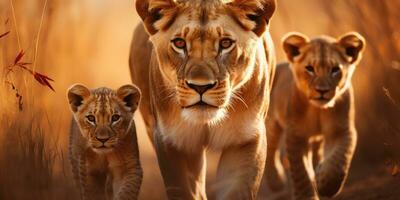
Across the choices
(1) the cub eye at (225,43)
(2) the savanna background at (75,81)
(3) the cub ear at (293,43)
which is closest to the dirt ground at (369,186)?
(2) the savanna background at (75,81)

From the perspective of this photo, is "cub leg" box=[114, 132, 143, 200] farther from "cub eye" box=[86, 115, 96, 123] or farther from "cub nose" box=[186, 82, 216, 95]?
"cub nose" box=[186, 82, 216, 95]

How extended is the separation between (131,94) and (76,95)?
0.36 m

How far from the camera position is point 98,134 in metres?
7.44

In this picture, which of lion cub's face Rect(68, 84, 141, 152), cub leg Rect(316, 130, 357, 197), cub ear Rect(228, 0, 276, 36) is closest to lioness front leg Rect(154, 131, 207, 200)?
lion cub's face Rect(68, 84, 141, 152)

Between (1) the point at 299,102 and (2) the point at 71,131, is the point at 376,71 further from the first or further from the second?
(2) the point at 71,131

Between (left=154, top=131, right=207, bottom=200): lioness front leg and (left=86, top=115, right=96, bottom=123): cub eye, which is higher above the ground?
(left=86, top=115, right=96, bottom=123): cub eye

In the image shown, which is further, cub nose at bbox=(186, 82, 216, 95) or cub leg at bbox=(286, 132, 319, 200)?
cub leg at bbox=(286, 132, 319, 200)

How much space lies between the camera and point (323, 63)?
8781mm

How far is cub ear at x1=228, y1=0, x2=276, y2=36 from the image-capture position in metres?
A: 7.09

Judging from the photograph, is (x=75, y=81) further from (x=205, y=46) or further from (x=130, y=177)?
(x=205, y=46)

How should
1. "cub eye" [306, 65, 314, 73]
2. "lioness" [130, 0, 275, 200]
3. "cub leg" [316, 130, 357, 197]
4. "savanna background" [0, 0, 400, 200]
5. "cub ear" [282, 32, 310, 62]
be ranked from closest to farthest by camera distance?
1. "lioness" [130, 0, 275, 200]
2. "savanna background" [0, 0, 400, 200]
3. "cub leg" [316, 130, 357, 197]
4. "cub eye" [306, 65, 314, 73]
5. "cub ear" [282, 32, 310, 62]

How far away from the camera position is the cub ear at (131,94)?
7.64 m

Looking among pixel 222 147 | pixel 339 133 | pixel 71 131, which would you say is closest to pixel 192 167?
pixel 222 147

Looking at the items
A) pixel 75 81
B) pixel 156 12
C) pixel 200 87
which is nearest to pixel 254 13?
pixel 156 12
